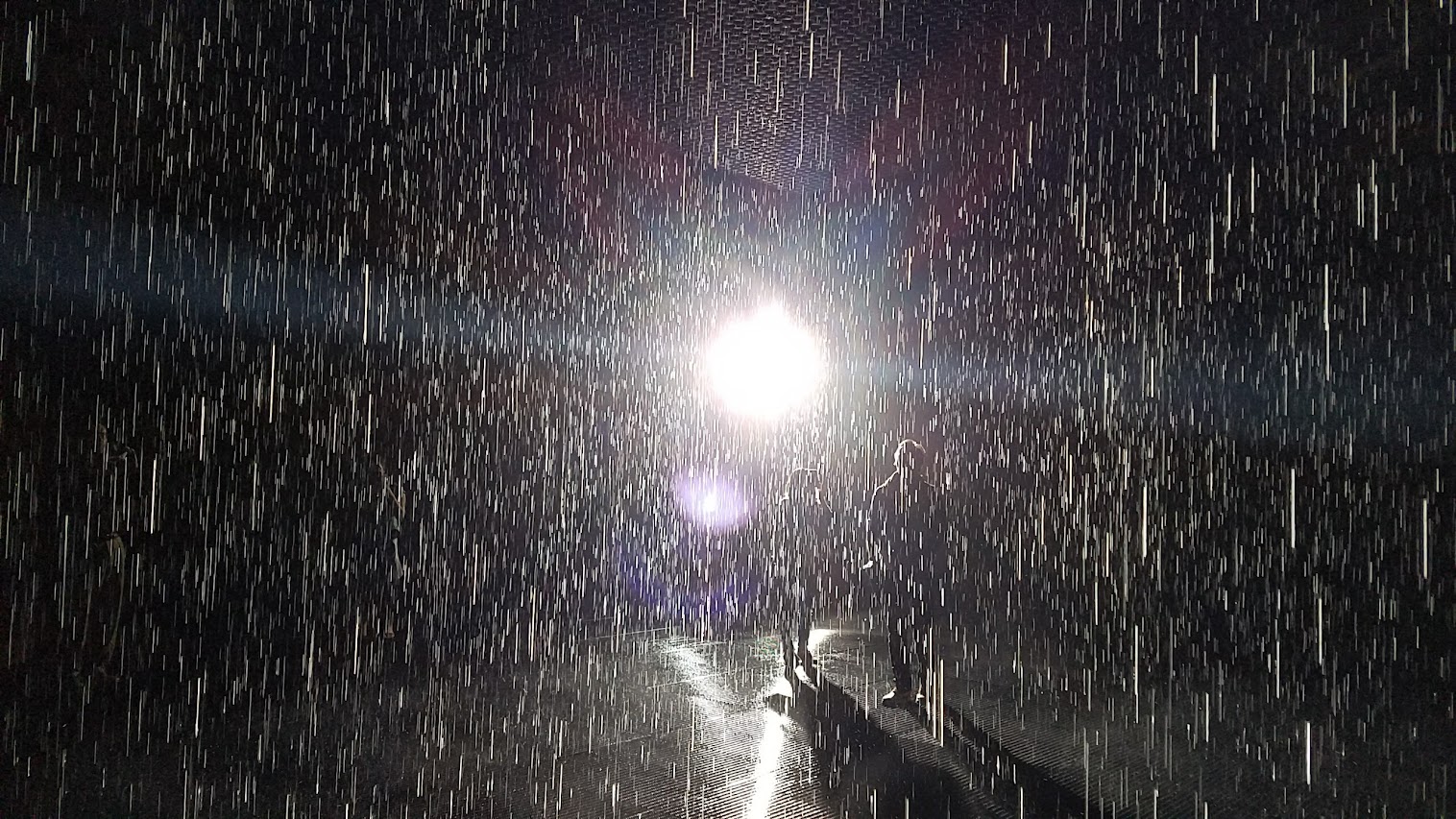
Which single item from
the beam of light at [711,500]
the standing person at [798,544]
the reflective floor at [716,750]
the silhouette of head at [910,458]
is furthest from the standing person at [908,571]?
the beam of light at [711,500]

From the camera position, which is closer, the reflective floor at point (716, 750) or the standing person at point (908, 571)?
the reflective floor at point (716, 750)

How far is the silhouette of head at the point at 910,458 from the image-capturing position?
4.11 m

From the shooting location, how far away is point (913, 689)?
3.93 meters

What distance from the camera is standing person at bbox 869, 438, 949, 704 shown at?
12.7 ft

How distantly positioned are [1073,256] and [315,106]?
17.8 ft

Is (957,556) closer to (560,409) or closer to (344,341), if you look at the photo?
(560,409)

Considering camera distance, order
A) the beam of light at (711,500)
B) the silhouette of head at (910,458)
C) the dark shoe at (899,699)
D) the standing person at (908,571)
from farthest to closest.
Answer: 1. the beam of light at (711,500)
2. the silhouette of head at (910,458)
3. the standing person at (908,571)
4. the dark shoe at (899,699)

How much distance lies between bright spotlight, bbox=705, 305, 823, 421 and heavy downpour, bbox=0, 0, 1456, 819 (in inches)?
39.0

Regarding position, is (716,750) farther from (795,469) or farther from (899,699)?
(795,469)

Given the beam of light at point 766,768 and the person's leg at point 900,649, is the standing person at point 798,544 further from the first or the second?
the beam of light at point 766,768

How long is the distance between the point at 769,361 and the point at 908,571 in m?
4.44

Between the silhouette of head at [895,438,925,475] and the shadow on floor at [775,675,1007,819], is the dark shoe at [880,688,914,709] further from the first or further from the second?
the silhouette of head at [895,438,925,475]

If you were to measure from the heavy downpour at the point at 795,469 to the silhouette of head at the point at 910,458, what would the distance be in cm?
2

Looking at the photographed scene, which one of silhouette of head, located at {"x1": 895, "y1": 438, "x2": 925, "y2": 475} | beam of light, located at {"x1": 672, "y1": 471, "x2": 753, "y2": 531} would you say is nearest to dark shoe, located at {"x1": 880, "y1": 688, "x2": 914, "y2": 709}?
silhouette of head, located at {"x1": 895, "y1": 438, "x2": 925, "y2": 475}
